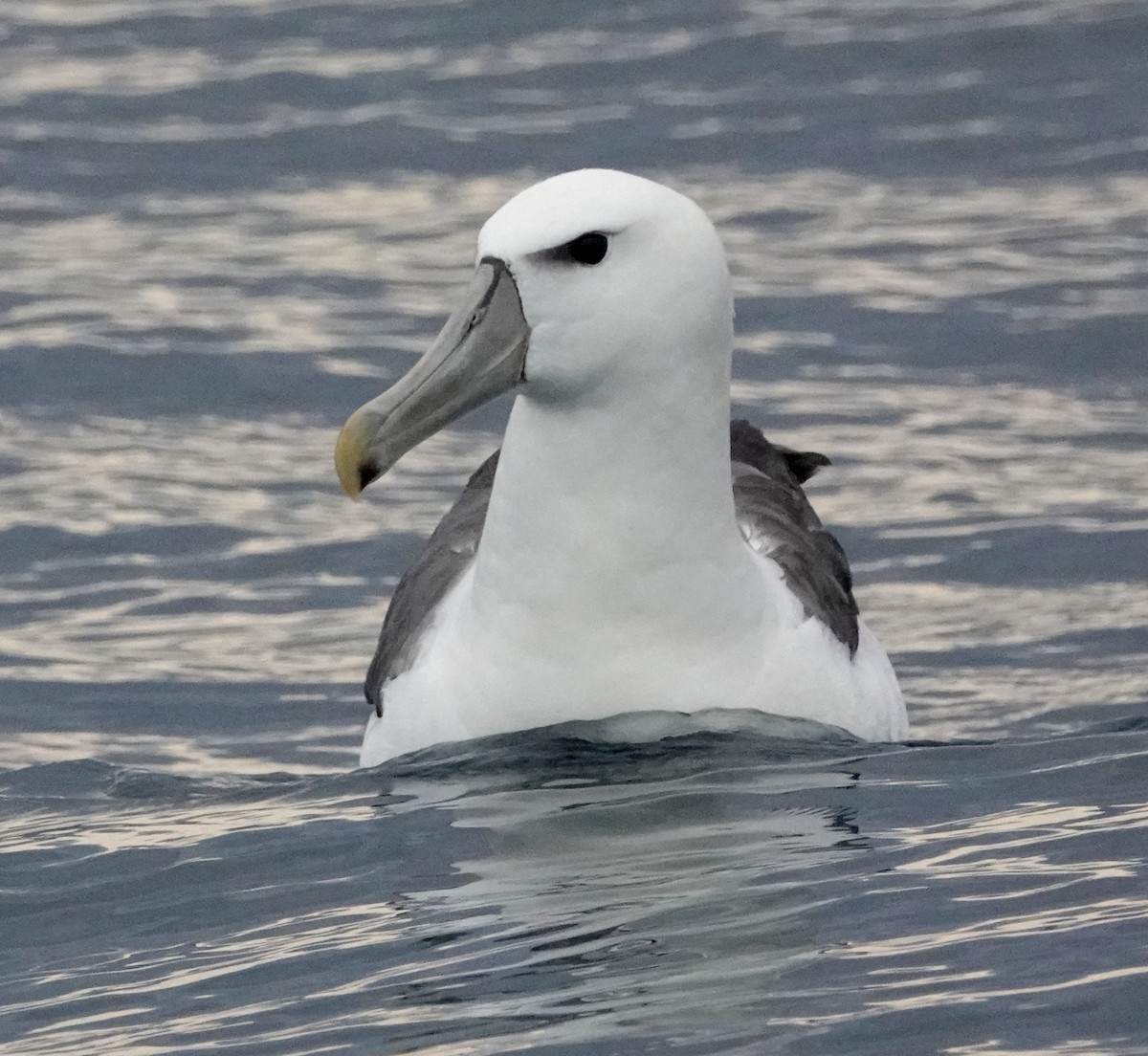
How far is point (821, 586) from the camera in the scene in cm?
831

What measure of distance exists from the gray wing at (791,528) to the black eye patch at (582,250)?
1.33 m

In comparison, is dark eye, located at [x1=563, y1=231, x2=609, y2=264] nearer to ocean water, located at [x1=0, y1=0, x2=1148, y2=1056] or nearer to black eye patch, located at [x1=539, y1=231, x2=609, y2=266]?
black eye patch, located at [x1=539, y1=231, x2=609, y2=266]

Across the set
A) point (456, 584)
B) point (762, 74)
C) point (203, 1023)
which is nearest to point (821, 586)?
point (456, 584)

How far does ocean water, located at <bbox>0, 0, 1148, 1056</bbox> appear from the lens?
19.9 feet

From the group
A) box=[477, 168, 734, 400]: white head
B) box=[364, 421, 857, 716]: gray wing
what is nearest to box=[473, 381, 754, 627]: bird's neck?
box=[477, 168, 734, 400]: white head

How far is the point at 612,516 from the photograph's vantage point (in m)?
7.39

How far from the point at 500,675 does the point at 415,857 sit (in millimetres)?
648

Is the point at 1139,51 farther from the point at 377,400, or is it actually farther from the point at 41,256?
the point at 377,400

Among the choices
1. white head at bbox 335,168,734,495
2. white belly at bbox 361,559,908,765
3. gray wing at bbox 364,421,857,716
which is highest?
white head at bbox 335,168,734,495

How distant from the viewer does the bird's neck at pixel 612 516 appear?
7348 millimetres

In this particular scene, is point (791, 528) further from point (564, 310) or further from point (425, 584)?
point (564, 310)

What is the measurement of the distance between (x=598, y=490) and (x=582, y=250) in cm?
65

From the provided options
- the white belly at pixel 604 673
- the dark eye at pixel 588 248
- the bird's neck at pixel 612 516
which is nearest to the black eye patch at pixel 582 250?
the dark eye at pixel 588 248

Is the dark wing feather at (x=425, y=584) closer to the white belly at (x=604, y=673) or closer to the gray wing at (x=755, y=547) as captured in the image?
the gray wing at (x=755, y=547)
